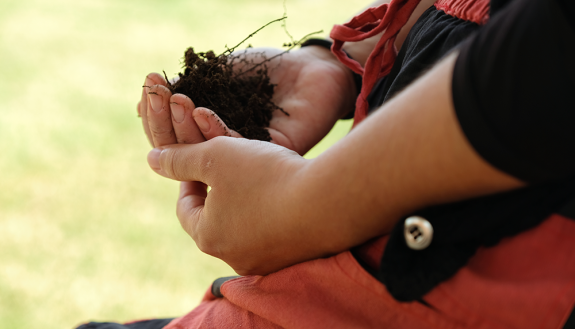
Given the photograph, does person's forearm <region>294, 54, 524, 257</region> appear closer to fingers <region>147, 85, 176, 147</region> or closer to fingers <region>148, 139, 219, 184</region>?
fingers <region>148, 139, 219, 184</region>

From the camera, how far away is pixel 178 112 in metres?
0.66

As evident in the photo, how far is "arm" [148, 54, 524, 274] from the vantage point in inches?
15.0

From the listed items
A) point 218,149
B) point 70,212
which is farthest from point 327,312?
point 70,212

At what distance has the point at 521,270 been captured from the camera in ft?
1.36

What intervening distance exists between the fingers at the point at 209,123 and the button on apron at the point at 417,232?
1.19 feet

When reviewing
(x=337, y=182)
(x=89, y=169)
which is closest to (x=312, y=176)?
(x=337, y=182)

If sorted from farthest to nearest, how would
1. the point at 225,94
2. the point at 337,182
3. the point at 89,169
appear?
the point at 89,169
the point at 225,94
the point at 337,182

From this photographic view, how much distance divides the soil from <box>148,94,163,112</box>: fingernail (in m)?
0.05

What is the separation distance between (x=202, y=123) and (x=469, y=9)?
→ 1.32 ft

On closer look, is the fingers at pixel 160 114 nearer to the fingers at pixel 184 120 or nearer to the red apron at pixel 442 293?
the fingers at pixel 184 120

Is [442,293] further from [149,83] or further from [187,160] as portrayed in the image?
[149,83]

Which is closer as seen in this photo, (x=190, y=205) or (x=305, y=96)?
(x=190, y=205)

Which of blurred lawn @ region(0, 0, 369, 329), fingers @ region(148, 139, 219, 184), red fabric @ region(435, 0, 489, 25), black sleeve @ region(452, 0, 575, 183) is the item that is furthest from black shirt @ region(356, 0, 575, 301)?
blurred lawn @ region(0, 0, 369, 329)

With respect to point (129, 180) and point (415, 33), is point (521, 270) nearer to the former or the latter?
point (415, 33)
